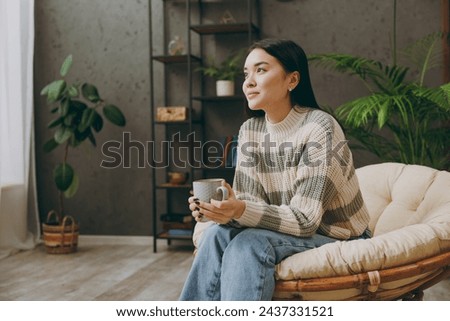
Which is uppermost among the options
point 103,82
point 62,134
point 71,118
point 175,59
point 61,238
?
point 175,59

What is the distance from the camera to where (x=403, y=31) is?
149 inches

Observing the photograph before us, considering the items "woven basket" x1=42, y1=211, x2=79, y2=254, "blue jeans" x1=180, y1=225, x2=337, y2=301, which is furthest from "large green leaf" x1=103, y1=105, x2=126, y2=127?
"blue jeans" x1=180, y1=225, x2=337, y2=301

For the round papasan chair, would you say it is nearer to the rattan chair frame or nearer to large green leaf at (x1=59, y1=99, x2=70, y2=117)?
the rattan chair frame

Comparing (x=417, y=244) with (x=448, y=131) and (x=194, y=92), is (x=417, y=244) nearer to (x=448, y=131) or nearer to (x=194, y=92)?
(x=448, y=131)

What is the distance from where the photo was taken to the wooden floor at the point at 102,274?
2.80 metres

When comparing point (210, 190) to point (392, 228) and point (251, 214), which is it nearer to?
point (251, 214)

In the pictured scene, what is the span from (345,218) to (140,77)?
2.84 m

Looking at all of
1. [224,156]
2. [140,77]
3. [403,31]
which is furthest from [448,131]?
[140,77]

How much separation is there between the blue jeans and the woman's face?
0.42 m

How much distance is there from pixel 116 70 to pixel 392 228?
284 cm

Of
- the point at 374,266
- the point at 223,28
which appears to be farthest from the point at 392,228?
the point at 223,28

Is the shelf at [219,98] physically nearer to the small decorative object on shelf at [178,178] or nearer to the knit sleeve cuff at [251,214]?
the small decorative object on shelf at [178,178]

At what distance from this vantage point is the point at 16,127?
400cm

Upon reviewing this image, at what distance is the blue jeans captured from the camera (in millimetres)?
1402
